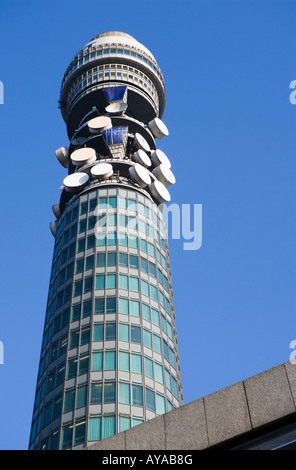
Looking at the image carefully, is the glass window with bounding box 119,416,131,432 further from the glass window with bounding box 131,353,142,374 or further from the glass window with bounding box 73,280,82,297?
the glass window with bounding box 73,280,82,297

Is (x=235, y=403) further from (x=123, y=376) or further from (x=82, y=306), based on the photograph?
(x=82, y=306)

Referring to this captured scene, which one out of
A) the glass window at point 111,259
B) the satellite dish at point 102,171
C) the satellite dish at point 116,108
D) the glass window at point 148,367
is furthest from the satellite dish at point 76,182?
the glass window at point 148,367

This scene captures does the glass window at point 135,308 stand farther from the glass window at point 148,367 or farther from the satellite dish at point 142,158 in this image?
the satellite dish at point 142,158

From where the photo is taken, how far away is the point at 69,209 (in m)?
94.0

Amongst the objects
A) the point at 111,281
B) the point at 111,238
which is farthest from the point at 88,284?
the point at 111,238

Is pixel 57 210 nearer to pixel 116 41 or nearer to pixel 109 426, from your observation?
pixel 116 41

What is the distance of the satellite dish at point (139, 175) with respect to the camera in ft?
303

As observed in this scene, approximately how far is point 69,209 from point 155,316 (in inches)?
986

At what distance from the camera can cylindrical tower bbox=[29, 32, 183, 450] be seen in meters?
66.0

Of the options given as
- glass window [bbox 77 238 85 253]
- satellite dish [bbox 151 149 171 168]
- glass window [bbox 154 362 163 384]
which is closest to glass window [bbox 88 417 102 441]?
glass window [bbox 154 362 163 384]

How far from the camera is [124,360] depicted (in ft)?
227

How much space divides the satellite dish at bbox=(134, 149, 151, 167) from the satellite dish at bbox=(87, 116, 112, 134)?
776 centimetres

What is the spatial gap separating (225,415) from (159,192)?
77630 millimetres
